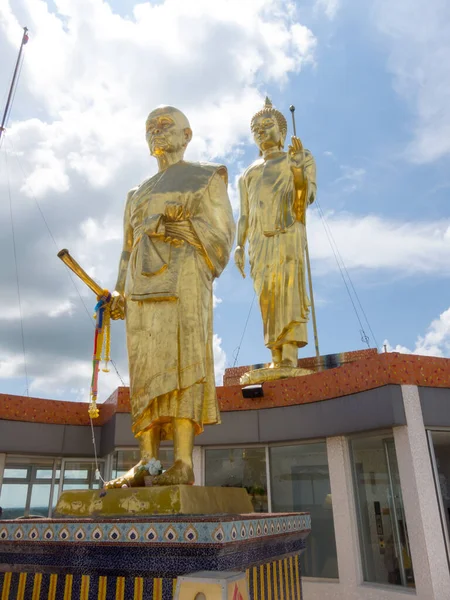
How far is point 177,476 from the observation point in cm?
294

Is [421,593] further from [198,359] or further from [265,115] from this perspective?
[265,115]

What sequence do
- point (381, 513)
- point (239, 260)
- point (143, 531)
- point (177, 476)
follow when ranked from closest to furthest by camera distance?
point (143, 531)
point (177, 476)
point (381, 513)
point (239, 260)

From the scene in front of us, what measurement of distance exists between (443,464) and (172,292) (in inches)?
156

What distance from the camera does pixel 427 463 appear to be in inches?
206

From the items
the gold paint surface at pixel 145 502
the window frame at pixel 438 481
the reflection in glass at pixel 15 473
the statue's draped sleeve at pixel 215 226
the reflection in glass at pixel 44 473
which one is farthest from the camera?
the reflection in glass at pixel 44 473

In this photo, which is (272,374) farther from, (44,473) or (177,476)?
(177,476)

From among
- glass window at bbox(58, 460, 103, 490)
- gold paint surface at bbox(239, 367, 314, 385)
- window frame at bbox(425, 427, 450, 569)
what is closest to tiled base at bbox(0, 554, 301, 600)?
window frame at bbox(425, 427, 450, 569)

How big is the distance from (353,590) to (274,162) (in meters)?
6.33

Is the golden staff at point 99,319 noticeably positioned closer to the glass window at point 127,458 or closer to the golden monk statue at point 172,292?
the golden monk statue at point 172,292

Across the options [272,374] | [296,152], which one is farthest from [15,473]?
[296,152]

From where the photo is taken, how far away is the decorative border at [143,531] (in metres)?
2.35

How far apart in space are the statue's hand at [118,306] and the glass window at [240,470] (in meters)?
3.80

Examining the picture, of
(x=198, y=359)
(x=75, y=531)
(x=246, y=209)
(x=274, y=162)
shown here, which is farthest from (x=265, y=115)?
(x=75, y=531)

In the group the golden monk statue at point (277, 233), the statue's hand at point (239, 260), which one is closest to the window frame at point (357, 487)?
the golden monk statue at point (277, 233)
